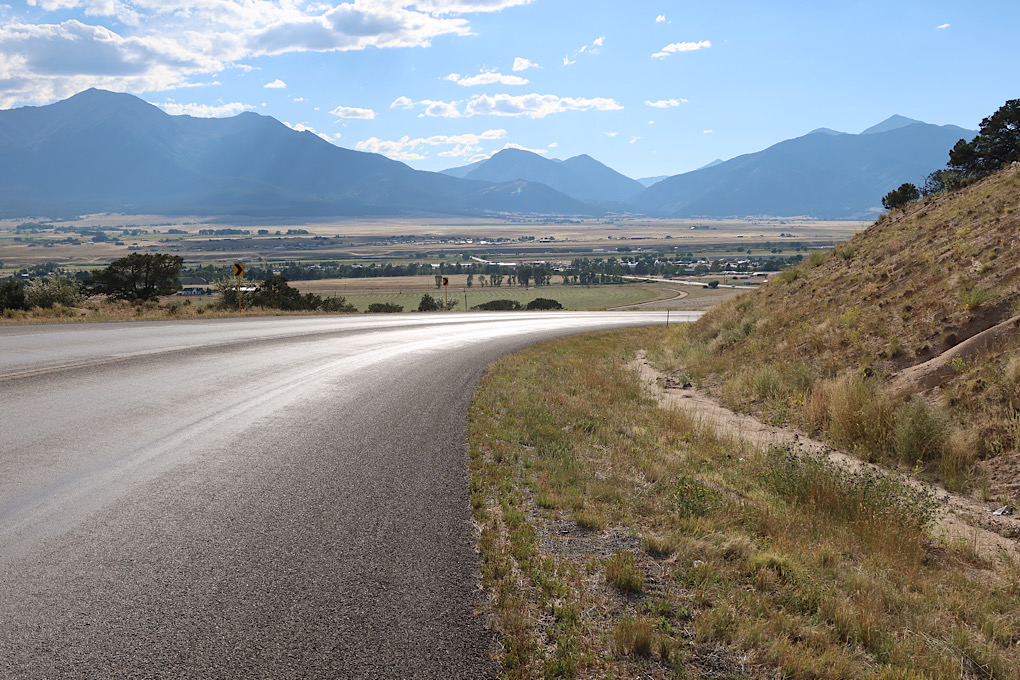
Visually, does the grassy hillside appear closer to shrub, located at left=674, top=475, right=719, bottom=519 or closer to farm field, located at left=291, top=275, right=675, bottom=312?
shrub, located at left=674, top=475, right=719, bottom=519

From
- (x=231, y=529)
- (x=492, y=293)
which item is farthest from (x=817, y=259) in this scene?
(x=492, y=293)

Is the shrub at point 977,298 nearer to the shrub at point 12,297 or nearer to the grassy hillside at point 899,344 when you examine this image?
the grassy hillside at point 899,344

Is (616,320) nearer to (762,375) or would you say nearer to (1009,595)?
(762,375)

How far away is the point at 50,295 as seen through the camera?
2783cm

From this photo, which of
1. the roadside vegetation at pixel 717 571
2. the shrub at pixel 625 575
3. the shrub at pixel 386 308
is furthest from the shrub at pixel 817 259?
the shrub at pixel 386 308

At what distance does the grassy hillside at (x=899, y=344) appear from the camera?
930 centimetres

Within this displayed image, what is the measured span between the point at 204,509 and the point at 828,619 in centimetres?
534

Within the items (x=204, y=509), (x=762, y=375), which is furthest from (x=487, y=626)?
(x=762, y=375)

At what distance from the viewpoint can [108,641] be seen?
12.2 ft

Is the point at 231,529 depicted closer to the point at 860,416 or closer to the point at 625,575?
the point at 625,575

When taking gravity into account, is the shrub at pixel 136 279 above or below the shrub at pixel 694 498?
above

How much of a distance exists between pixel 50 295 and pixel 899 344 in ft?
107

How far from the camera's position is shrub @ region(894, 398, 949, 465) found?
9.20 m

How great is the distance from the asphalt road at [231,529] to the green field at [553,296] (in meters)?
66.3
